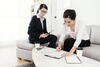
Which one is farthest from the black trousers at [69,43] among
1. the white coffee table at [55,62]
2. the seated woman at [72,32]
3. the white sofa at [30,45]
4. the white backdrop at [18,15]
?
the white backdrop at [18,15]

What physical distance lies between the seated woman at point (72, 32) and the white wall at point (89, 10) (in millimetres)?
897

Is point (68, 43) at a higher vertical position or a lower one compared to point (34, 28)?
lower

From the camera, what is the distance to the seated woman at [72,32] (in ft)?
6.77

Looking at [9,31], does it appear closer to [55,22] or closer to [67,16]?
[55,22]

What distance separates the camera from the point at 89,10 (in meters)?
3.70

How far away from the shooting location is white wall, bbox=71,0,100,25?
349cm

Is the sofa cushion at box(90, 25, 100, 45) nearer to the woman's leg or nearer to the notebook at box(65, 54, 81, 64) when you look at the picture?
the woman's leg

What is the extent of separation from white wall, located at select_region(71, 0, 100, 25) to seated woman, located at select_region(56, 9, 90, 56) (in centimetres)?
90

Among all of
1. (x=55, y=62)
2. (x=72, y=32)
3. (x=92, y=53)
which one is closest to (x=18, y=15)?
(x=72, y=32)

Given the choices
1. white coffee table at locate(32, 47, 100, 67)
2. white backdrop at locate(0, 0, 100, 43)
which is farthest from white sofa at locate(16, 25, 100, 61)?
white backdrop at locate(0, 0, 100, 43)

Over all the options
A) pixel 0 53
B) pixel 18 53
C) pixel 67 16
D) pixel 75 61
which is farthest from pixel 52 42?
pixel 0 53

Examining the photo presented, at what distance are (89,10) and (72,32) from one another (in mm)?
1476

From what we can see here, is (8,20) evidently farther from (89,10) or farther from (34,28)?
(89,10)

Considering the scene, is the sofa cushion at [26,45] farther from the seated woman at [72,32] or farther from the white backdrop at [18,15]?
the white backdrop at [18,15]
